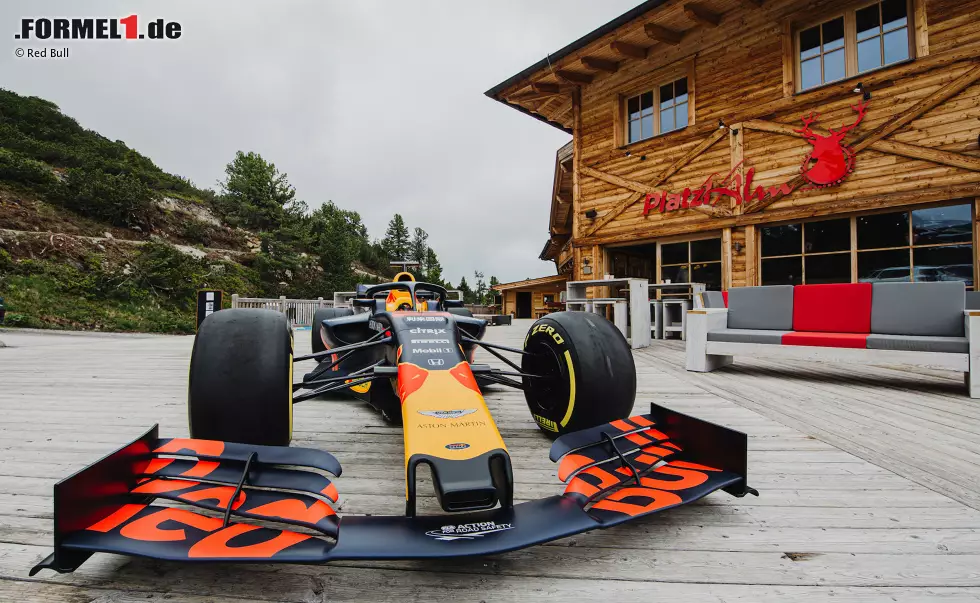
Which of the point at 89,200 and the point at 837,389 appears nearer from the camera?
the point at 837,389

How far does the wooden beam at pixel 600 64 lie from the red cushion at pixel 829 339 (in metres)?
7.29

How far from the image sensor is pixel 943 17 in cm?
599

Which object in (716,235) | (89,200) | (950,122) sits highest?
(89,200)

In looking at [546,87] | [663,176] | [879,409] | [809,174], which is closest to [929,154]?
[809,174]

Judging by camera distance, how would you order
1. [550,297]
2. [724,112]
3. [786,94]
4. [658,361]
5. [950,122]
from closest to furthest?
1. [658,361]
2. [950,122]
3. [786,94]
4. [724,112]
5. [550,297]

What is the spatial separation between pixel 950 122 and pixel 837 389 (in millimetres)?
5482

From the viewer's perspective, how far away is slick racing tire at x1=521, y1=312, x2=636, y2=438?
5.91ft

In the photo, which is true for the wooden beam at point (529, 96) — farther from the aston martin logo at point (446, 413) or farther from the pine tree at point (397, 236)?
the pine tree at point (397, 236)

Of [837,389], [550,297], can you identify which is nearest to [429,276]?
[550,297]

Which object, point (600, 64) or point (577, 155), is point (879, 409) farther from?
point (600, 64)

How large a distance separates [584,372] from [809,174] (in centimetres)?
747

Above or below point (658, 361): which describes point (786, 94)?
above

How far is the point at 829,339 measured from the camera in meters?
3.74

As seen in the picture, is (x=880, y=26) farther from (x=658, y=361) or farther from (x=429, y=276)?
(x=429, y=276)
